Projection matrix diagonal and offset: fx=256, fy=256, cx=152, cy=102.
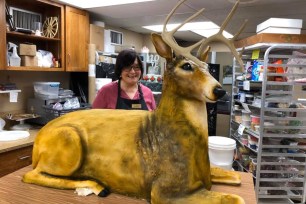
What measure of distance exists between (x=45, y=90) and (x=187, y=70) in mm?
2389

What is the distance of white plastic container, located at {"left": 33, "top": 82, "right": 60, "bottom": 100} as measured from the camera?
2.82m

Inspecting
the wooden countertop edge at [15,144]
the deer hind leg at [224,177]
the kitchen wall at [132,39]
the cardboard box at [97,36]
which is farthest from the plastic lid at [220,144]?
the kitchen wall at [132,39]

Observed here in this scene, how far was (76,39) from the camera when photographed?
3020 millimetres

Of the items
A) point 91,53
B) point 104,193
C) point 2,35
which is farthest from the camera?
point 91,53

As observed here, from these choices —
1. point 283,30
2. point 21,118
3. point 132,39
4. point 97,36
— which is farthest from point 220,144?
point 132,39

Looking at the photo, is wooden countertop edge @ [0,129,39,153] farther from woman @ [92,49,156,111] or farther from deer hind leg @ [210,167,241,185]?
deer hind leg @ [210,167,241,185]

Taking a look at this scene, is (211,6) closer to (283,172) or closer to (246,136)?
(246,136)

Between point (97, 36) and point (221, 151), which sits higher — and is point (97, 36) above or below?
above

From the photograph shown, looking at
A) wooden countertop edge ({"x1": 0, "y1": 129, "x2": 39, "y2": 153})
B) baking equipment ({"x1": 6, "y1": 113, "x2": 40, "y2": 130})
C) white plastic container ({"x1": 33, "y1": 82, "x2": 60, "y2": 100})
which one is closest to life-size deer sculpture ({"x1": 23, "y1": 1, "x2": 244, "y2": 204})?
wooden countertop edge ({"x1": 0, "y1": 129, "x2": 39, "y2": 153})

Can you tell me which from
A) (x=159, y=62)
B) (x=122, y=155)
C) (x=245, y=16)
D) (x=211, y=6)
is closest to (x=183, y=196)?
(x=122, y=155)

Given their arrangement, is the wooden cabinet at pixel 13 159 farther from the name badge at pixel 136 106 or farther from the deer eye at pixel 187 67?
the deer eye at pixel 187 67

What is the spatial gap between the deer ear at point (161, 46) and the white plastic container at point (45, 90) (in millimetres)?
2236

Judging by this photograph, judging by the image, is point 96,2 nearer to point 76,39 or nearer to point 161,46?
point 76,39

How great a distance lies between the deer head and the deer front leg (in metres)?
0.31
